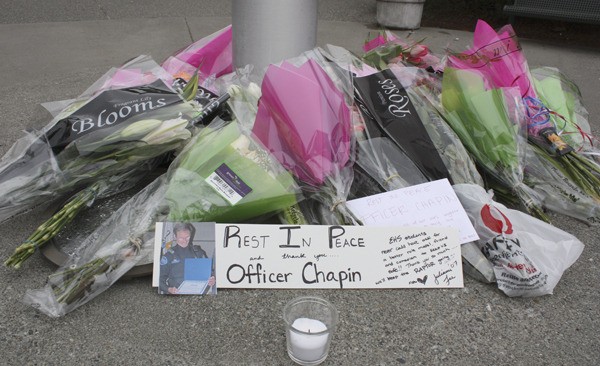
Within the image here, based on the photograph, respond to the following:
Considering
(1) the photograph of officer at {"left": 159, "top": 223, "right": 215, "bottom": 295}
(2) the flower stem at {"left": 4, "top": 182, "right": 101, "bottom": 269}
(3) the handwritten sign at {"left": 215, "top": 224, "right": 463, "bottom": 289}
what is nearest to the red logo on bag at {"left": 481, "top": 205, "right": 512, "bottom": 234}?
(3) the handwritten sign at {"left": 215, "top": 224, "right": 463, "bottom": 289}

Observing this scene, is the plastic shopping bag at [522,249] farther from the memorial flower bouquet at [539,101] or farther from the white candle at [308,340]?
the white candle at [308,340]

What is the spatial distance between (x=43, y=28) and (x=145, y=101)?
4.19 metres

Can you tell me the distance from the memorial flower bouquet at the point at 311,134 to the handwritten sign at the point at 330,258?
0.48ft

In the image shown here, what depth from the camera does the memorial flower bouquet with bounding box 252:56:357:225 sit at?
210 cm

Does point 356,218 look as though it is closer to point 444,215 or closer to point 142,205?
point 444,215

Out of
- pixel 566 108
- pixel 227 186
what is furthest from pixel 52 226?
pixel 566 108

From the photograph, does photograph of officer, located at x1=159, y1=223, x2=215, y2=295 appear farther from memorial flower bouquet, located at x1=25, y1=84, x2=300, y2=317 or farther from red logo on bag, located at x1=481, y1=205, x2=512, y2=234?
red logo on bag, located at x1=481, y1=205, x2=512, y2=234

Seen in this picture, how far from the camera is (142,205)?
2115 millimetres

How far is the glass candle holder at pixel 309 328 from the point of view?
1.59 m

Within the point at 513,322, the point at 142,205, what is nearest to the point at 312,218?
the point at 142,205

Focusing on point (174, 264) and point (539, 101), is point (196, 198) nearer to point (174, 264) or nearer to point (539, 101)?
point (174, 264)

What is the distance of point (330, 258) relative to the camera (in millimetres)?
1964

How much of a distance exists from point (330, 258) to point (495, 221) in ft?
2.17

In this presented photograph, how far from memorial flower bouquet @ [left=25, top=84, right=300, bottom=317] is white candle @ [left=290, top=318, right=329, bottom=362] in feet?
1.82
